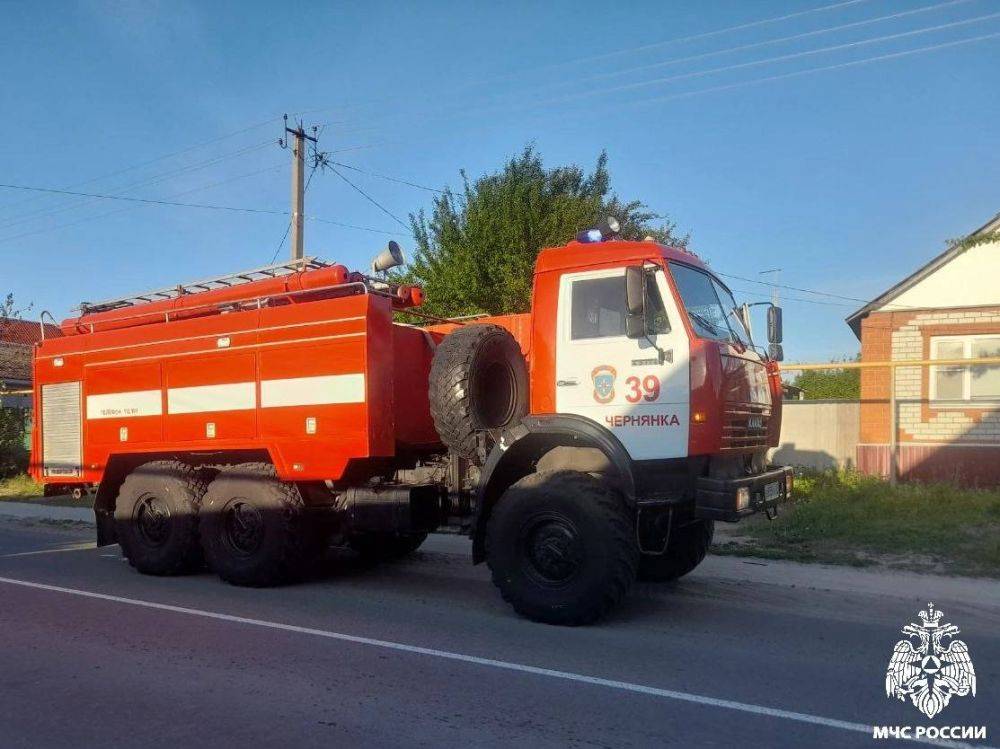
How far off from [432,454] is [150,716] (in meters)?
3.97

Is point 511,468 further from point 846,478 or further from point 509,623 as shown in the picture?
point 846,478

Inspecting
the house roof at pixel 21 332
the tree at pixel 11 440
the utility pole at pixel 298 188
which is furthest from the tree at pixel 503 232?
the house roof at pixel 21 332

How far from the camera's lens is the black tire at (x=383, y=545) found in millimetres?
9703

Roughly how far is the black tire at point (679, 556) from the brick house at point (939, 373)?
20.5ft

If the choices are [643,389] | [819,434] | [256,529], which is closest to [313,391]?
[256,529]

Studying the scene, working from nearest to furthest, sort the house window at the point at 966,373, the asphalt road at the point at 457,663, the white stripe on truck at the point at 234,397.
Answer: the asphalt road at the point at 457,663
the white stripe on truck at the point at 234,397
the house window at the point at 966,373

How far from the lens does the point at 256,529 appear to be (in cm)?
855

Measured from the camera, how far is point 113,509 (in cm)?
995

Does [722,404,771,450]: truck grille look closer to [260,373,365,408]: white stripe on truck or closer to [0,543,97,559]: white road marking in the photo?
[260,373,365,408]: white stripe on truck

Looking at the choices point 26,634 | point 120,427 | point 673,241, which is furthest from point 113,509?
point 673,241

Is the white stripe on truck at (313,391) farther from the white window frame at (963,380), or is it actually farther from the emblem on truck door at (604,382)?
the white window frame at (963,380)

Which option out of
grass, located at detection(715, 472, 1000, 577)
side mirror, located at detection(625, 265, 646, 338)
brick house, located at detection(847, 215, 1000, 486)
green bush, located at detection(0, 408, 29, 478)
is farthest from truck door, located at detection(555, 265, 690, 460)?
green bush, located at detection(0, 408, 29, 478)

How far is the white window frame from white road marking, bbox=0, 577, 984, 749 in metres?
9.63

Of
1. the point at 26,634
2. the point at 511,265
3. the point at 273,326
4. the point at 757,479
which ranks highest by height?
the point at 511,265
